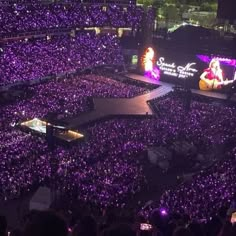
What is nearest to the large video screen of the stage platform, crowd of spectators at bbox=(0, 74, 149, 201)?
the stage platform

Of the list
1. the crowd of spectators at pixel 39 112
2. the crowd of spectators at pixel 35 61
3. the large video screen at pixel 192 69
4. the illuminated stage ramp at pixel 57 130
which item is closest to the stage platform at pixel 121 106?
the crowd of spectators at pixel 39 112

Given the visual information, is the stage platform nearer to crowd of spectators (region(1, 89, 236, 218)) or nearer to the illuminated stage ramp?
crowd of spectators (region(1, 89, 236, 218))

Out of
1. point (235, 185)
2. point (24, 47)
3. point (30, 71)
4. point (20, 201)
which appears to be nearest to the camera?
point (235, 185)

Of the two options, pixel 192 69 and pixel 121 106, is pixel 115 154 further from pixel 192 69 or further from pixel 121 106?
pixel 192 69

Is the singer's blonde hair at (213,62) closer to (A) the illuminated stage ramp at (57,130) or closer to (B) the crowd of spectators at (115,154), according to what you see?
(B) the crowd of spectators at (115,154)

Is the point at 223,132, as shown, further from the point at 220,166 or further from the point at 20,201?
the point at 20,201

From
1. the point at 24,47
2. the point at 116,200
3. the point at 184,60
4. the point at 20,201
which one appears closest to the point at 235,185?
the point at 116,200

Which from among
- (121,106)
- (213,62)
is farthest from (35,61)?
(213,62)
